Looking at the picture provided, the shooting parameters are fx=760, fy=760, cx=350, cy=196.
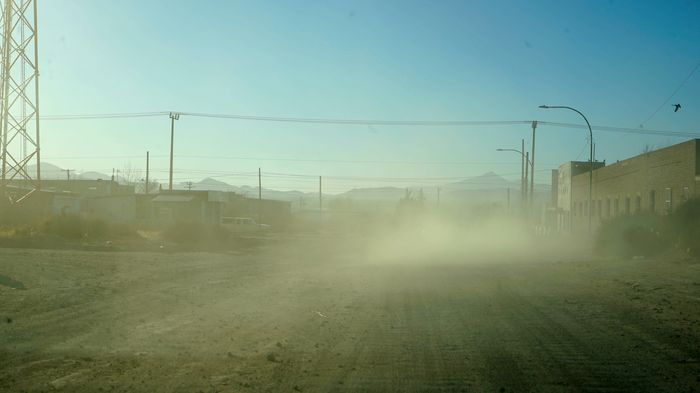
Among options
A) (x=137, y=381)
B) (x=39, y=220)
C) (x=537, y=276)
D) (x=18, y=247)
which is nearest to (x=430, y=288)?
(x=537, y=276)

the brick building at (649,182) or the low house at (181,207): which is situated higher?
the brick building at (649,182)

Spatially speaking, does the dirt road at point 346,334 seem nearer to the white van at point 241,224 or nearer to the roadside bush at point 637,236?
the roadside bush at point 637,236

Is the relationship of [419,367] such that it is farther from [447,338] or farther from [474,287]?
[474,287]

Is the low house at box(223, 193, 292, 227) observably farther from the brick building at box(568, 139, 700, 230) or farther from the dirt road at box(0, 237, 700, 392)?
the dirt road at box(0, 237, 700, 392)

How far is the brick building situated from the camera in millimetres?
41875

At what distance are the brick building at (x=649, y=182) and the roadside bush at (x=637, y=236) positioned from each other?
1.29m

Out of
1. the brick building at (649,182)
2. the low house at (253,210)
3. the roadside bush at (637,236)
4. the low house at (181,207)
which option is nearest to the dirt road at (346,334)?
the roadside bush at (637,236)

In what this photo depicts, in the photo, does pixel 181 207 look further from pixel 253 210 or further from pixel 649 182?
pixel 253 210

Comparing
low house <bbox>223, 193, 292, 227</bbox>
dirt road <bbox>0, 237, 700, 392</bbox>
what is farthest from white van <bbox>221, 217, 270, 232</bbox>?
dirt road <bbox>0, 237, 700, 392</bbox>

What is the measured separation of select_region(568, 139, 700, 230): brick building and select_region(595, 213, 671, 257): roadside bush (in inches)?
50.9

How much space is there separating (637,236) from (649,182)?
55.1ft

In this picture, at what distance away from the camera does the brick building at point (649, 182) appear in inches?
1649

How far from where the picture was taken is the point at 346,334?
12.8 meters

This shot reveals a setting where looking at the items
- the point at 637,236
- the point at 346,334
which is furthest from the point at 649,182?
the point at 346,334
